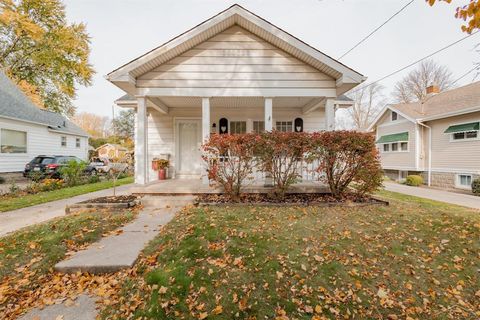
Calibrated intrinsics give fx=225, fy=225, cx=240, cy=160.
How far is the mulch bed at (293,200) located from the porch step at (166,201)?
346 mm

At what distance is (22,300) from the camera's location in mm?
2385

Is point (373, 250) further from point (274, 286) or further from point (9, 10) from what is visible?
point (9, 10)

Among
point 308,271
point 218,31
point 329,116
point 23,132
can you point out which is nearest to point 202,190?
point 308,271

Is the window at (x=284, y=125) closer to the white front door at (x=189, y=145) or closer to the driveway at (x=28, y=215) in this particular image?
the white front door at (x=189, y=145)

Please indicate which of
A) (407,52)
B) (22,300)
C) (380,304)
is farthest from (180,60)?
(407,52)

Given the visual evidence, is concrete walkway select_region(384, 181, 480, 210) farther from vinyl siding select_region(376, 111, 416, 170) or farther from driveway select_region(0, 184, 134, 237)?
driveway select_region(0, 184, 134, 237)

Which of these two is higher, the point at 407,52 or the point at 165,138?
the point at 407,52

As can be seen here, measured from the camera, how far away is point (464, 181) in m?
12.0

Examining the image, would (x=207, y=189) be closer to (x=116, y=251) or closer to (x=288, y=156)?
(x=288, y=156)

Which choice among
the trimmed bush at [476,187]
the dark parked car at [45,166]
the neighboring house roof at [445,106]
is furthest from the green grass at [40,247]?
the neighboring house roof at [445,106]

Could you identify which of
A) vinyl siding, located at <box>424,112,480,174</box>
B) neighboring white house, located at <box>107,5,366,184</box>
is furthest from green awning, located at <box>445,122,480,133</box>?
neighboring white house, located at <box>107,5,366,184</box>

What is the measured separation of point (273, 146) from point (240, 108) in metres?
4.57

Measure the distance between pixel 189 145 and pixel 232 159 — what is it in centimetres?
443

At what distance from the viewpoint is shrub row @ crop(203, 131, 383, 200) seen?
548 cm
